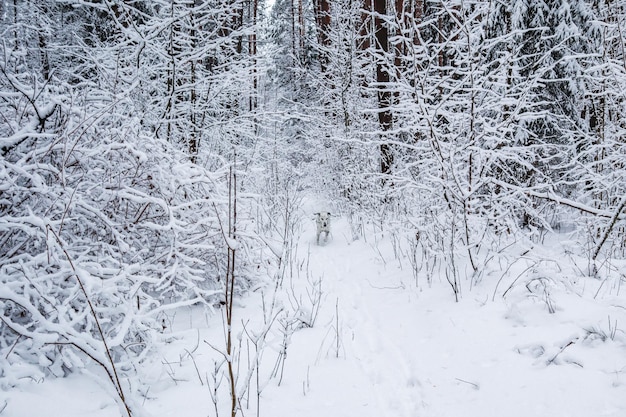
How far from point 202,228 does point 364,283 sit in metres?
2.56

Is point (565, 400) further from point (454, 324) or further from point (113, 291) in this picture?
point (113, 291)

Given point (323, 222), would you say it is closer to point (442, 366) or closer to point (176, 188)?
point (176, 188)

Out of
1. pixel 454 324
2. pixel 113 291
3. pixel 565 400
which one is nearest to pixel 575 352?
pixel 565 400

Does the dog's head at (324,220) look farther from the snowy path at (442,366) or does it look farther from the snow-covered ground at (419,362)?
the snow-covered ground at (419,362)

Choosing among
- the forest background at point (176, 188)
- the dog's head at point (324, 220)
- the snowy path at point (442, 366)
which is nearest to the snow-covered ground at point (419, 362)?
the snowy path at point (442, 366)

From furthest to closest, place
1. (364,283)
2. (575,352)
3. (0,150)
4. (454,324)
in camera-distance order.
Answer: (364,283), (454,324), (0,150), (575,352)

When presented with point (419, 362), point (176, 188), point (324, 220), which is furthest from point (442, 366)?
point (324, 220)

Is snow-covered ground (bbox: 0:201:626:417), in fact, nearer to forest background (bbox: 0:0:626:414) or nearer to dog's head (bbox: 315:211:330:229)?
forest background (bbox: 0:0:626:414)

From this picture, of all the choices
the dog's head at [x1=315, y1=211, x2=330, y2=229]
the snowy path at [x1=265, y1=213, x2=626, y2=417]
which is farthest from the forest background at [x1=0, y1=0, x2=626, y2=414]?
the dog's head at [x1=315, y1=211, x2=330, y2=229]

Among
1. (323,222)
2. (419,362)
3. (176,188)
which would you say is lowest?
(419,362)

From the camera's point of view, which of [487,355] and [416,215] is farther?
[416,215]

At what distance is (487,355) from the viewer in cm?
277

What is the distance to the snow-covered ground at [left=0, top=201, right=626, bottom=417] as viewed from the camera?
2.23 m

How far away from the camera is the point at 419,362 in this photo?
116 inches
